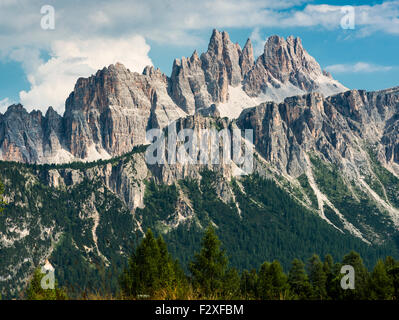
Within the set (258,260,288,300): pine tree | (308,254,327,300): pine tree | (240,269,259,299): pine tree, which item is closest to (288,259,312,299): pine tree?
(308,254,327,300): pine tree

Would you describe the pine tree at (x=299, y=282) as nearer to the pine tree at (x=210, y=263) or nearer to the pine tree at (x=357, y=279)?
the pine tree at (x=357, y=279)

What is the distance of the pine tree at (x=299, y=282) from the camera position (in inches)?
Result: 3363

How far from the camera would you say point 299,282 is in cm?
9062

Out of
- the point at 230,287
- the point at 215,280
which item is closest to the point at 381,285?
the point at 215,280

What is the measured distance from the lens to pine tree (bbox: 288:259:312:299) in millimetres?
85412

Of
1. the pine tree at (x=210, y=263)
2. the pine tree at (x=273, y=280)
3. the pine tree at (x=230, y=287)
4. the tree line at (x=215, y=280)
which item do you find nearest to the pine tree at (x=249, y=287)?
the tree line at (x=215, y=280)
